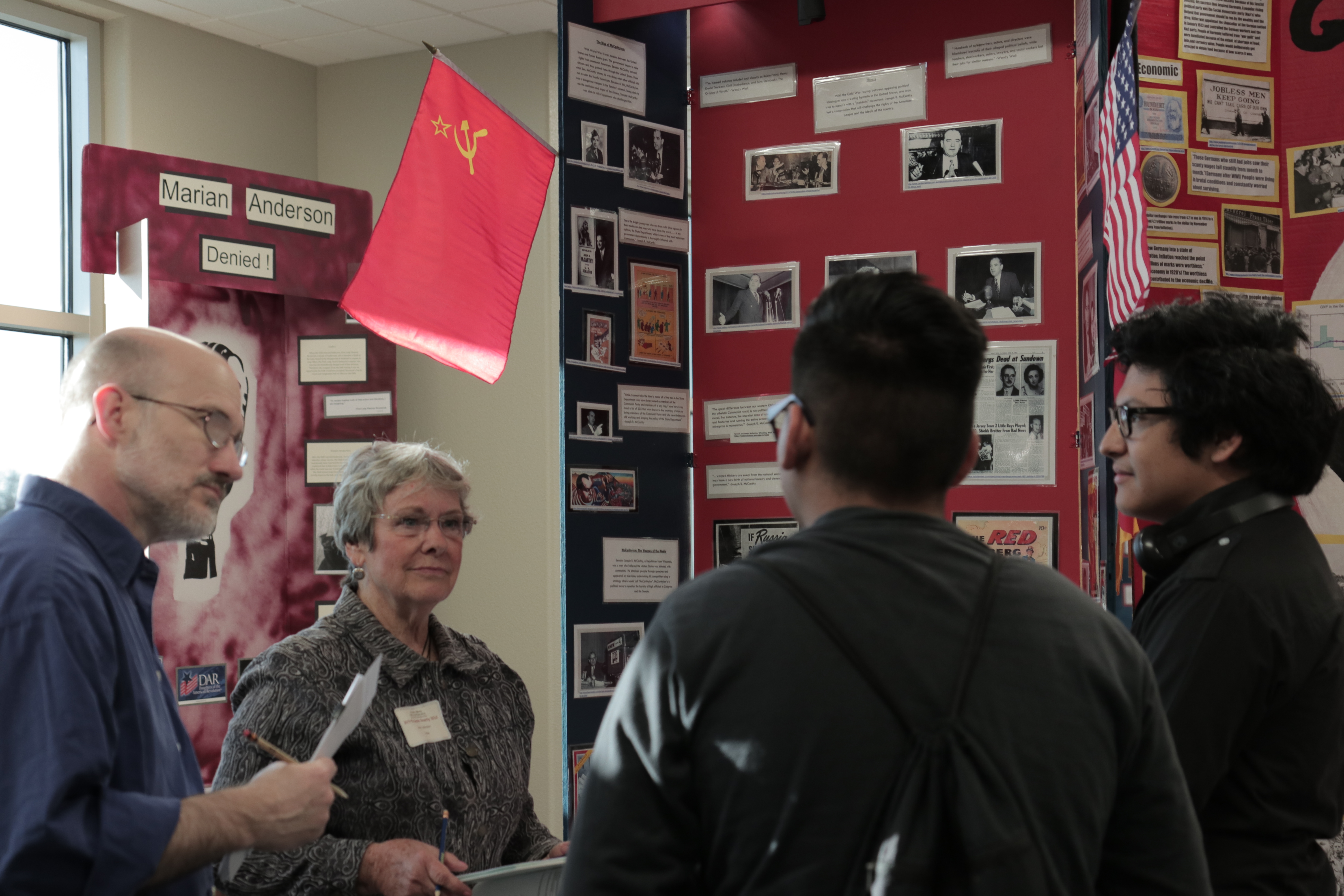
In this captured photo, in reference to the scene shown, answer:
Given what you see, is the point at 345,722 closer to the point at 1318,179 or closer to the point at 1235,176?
the point at 1235,176

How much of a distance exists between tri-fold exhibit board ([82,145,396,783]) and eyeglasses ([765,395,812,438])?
11.1ft

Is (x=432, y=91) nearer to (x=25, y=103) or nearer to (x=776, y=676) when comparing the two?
(x=776, y=676)

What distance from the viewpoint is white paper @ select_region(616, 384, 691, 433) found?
3.78 m

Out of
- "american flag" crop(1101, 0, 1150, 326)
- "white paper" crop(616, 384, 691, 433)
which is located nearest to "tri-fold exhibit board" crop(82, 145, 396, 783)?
"white paper" crop(616, 384, 691, 433)

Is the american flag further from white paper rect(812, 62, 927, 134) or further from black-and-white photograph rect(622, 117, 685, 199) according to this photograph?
black-and-white photograph rect(622, 117, 685, 199)

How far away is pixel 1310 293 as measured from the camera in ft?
9.24

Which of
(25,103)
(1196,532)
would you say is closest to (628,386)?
(1196,532)

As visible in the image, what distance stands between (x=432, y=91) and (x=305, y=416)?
7.44 feet

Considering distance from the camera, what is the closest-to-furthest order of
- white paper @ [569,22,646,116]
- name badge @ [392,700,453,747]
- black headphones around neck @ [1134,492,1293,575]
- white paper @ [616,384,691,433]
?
black headphones around neck @ [1134,492,1293,575] < name badge @ [392,700,453,747] < white paper @ [569,22,646,116] < white paper @ [616,384,691,433]

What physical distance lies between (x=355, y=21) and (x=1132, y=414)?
4613mm

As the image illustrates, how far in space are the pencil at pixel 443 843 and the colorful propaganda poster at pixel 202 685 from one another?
2594mm

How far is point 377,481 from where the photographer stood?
2.64 metres

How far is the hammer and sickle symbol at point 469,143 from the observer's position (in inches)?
125

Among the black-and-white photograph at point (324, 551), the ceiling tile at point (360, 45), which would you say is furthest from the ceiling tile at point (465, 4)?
the black-and-white photograph at point (324, 551)
